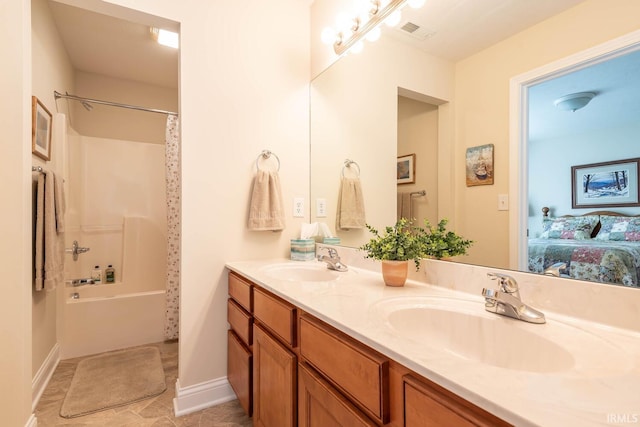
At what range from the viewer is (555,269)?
853 mm

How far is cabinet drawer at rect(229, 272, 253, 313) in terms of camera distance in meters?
1.39

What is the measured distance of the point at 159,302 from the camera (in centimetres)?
255

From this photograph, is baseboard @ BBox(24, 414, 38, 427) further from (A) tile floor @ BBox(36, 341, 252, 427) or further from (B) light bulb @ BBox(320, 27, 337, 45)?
(B) light bulb @ BBox(320, 27, 337, 45)

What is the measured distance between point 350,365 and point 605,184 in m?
0.79

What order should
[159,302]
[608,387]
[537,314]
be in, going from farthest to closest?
[159,302] → [537,314] → [608,387]

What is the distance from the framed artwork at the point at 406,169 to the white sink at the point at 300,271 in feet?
1.94

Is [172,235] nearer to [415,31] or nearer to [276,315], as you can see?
[276,315]

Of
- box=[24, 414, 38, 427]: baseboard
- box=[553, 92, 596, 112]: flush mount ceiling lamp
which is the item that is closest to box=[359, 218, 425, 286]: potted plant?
box=[553, 92, 596, 112]: flush mount ceiling lamp

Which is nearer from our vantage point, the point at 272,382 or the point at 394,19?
the point at 272,382

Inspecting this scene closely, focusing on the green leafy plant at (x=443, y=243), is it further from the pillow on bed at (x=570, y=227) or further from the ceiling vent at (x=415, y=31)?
the ceiling vent at (x=415, y=31)

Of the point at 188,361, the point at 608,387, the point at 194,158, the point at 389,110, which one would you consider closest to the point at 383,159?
the point at 389,110

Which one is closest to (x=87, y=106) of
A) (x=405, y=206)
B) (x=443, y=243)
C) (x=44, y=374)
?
(x=44, y=374)

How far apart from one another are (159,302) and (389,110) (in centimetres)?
241

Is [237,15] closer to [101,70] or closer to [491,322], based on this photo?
[101,70]
